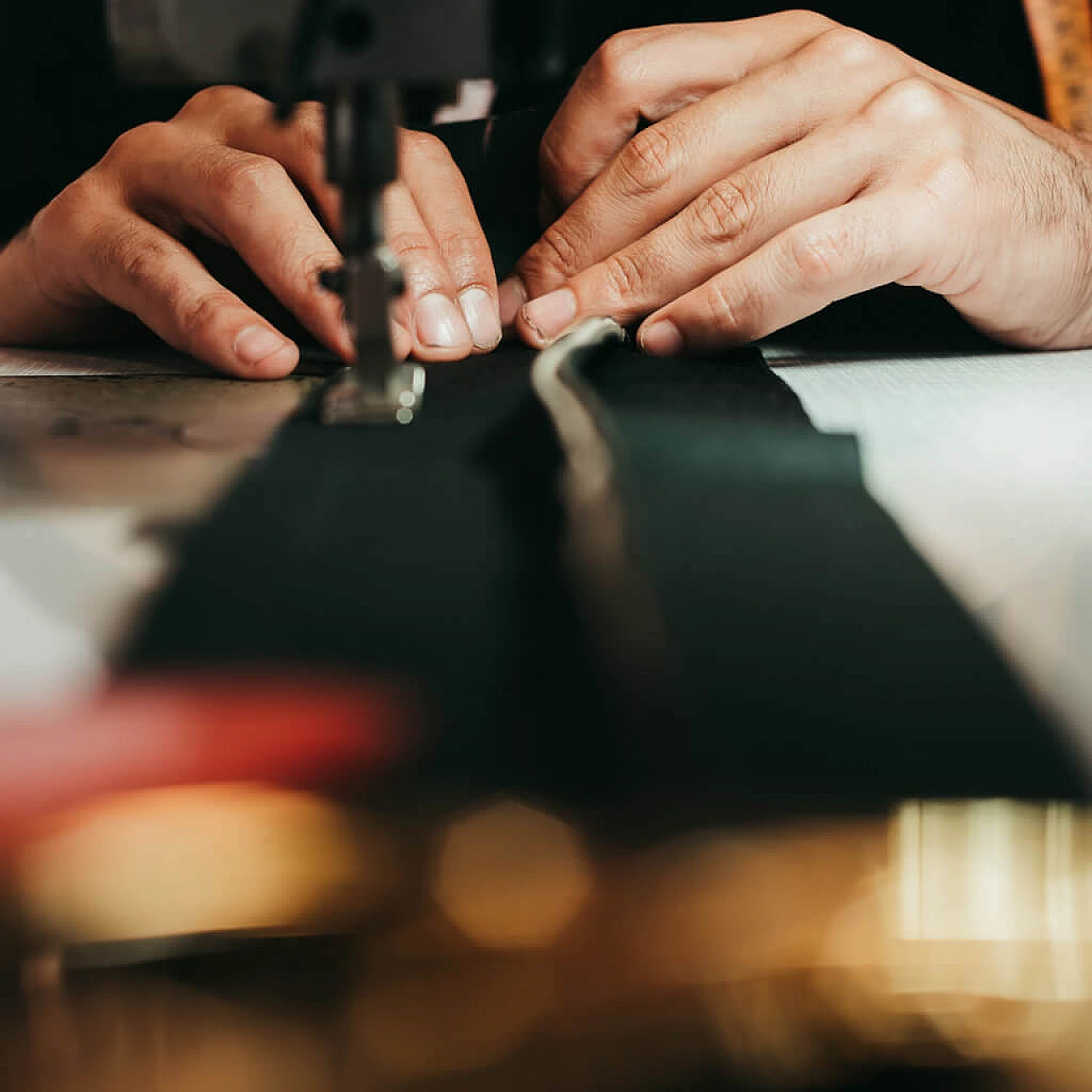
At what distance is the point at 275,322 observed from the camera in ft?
2.84

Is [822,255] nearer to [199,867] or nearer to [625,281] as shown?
[625,281]

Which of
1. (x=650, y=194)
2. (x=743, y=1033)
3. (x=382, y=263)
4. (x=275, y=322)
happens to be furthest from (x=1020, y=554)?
(x=275, y=322)

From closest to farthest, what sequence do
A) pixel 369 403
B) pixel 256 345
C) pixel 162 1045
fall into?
pixel 162 1045 → pixel 369 403 → pixel 256 345

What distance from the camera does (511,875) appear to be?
0.21 m

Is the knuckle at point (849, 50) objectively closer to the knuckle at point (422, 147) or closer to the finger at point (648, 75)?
the finger at point (648, 75)

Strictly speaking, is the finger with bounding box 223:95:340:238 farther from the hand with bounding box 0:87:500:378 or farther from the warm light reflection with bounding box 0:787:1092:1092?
the warm light reflection with bounding box 0:787:1092:1092

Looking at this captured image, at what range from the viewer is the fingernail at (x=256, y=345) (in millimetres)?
630

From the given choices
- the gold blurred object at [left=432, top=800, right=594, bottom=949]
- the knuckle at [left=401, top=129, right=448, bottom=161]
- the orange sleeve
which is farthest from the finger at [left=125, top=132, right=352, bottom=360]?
the orange sleeve

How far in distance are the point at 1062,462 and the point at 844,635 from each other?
0.21 meters

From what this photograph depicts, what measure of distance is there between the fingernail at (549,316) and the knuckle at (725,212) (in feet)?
0.37

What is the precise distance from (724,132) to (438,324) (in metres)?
0.28

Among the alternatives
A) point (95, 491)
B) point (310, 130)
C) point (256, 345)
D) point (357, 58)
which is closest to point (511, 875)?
point (95, 491)

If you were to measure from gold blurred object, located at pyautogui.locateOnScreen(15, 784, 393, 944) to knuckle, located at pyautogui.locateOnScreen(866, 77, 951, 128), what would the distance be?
69 cm

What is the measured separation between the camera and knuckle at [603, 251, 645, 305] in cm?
75
